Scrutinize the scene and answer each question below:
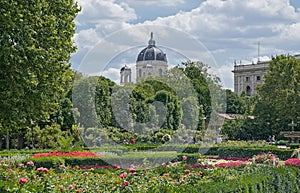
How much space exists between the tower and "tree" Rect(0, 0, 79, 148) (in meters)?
2.50

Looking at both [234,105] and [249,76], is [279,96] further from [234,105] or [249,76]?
[249,76]

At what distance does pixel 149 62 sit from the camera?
18.9 metres

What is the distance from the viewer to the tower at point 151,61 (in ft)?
57.0

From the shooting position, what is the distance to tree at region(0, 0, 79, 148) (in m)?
14.4

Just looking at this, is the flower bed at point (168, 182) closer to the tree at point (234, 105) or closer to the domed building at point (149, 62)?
the domed building at point (149, 62)

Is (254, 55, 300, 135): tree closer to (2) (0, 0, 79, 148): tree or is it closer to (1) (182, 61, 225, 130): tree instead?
(1) (182, 61, 225, 130): tree

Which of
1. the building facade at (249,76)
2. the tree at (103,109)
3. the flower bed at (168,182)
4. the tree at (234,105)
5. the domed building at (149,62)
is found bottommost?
the flower bed at (168,182)

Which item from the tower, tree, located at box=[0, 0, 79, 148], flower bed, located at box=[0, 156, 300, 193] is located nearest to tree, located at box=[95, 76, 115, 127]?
the tower

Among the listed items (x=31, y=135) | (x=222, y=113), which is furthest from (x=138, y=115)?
(x=222, y=113)

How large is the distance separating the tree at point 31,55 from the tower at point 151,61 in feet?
8.19

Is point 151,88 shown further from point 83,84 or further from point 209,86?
point 83,84

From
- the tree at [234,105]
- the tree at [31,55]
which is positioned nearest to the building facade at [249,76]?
the tree at [234,105]

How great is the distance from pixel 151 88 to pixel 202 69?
627 centimetres

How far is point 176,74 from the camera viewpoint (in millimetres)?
29016
